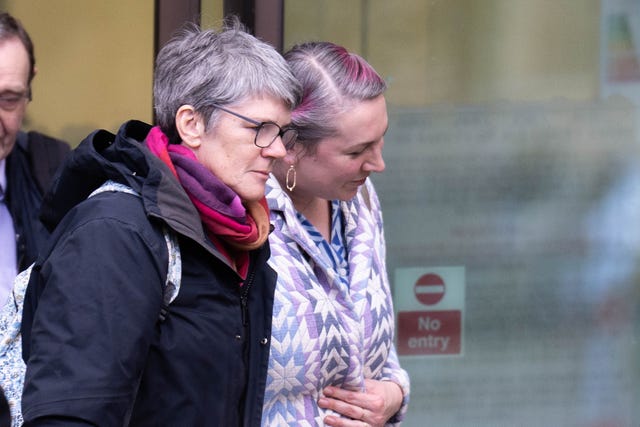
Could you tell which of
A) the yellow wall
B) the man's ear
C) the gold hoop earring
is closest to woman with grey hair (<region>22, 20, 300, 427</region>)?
the man's ear

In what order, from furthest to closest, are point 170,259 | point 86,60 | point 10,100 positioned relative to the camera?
point 86,60, point 10,100, point 170,259

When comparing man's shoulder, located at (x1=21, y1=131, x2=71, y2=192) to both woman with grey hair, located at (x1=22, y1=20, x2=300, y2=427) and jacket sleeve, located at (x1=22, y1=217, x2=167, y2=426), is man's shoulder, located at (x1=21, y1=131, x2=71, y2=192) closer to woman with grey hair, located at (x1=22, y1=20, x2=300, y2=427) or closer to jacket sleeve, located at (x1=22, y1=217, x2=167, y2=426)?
woman with grey hair, located at (x1=22, y1=20, x2=300, y2=427)

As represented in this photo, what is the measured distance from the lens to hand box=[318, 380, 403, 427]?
2.70 metres

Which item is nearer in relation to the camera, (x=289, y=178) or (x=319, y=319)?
(x=319, y=319)

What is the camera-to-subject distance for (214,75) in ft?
7.25

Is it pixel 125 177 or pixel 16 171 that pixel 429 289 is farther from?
pixel 125 177

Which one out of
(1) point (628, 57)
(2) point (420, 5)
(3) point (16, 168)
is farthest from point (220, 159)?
(1) point (628, 57)

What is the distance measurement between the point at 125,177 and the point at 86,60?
2.04 m

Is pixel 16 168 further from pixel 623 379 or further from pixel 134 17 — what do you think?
pixel 623 379

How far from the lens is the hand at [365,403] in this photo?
2699mm

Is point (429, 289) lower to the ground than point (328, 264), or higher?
lower

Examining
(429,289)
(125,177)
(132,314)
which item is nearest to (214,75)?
(125,177)

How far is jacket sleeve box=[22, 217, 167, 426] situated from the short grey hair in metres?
0.34

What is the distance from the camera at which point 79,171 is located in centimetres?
214
